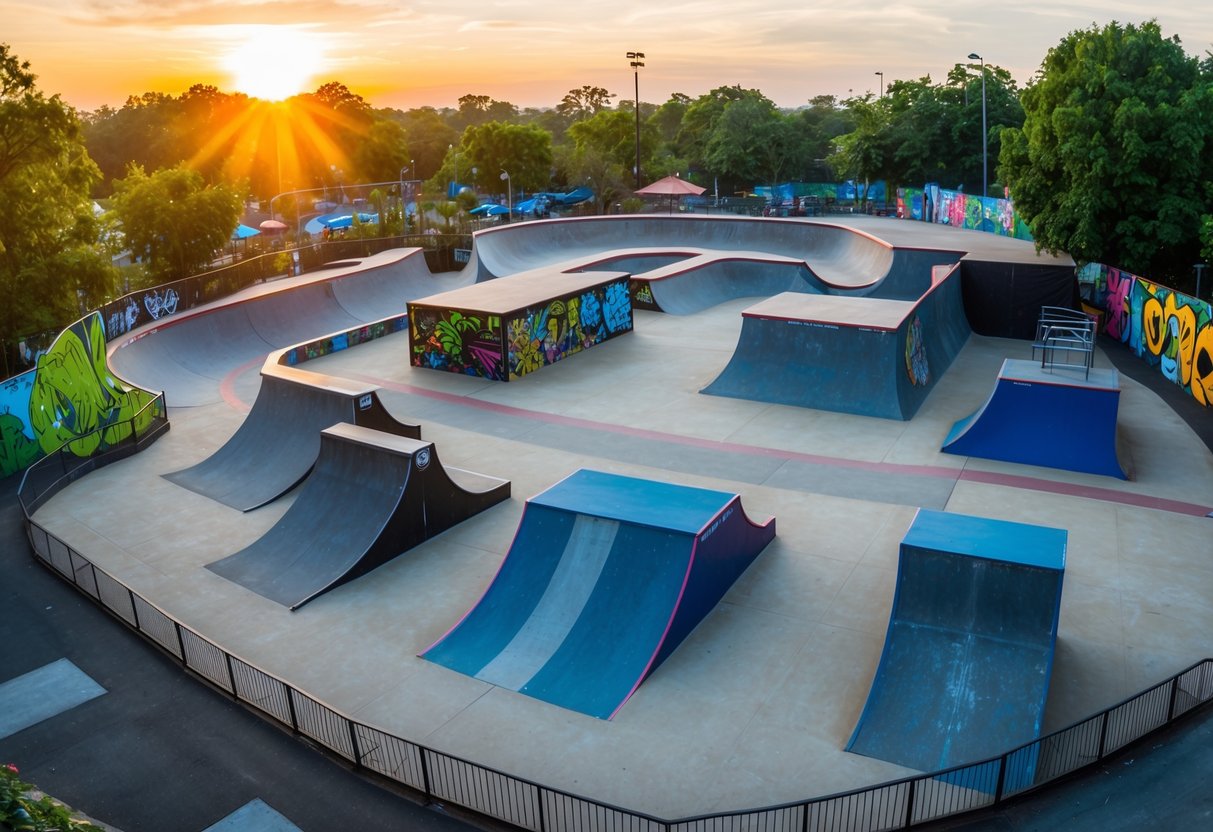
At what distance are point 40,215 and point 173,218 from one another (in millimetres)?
7216

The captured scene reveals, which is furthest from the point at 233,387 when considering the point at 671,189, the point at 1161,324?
the point at 671,189

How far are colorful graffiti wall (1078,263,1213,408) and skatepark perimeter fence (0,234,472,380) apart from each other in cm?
2548

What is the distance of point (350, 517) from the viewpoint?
1427 cm

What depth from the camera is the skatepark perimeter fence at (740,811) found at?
8.26 m

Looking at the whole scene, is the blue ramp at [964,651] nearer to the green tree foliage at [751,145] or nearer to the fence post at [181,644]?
the fence post at [181,644]

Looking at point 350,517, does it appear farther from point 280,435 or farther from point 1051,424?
point 1051,424

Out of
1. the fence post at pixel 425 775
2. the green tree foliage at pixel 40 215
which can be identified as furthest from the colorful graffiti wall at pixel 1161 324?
the green tree foliage at pixel 40 215

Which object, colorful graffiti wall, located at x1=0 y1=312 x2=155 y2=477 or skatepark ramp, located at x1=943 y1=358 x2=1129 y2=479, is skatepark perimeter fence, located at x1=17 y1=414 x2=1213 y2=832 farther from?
colorful graffiti wall, located at x1=0 y1=312 x2=155 y2=477

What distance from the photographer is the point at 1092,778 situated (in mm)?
8758


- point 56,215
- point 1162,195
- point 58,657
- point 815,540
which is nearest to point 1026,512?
point 815,540

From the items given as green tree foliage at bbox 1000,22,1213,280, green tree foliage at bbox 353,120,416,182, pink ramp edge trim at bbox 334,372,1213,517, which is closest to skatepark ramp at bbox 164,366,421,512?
pink ramp edge trim at bbox 334,372,1213,517

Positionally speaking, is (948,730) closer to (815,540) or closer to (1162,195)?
(815,540)

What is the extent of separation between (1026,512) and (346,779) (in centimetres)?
1122

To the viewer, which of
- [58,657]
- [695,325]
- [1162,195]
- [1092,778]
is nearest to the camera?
[1092,778]
